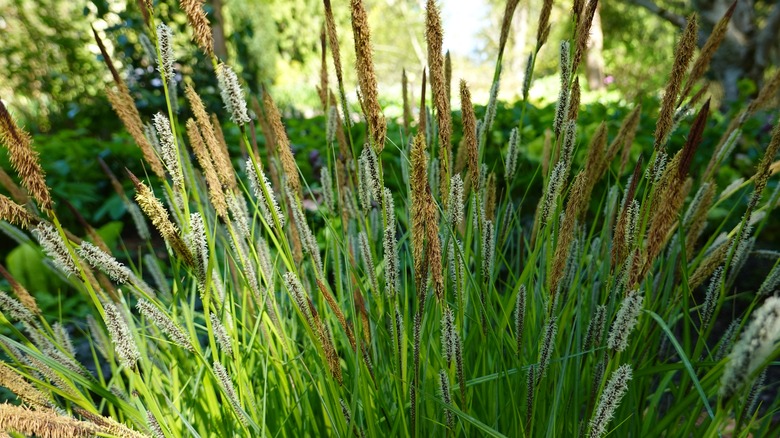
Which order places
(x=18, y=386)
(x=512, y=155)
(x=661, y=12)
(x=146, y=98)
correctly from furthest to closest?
(x=661, y=12) → (x=146, y=98) → (x=512, y=155) → (x=18, y=386)

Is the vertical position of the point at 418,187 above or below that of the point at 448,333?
above

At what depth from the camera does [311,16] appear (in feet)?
59.3

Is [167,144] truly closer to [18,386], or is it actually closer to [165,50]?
[165,50]

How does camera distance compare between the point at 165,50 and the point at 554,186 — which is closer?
the point at 165,50

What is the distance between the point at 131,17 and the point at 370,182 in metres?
4.36

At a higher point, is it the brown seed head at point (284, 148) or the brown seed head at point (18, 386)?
the brown seed head at point (284, 148)

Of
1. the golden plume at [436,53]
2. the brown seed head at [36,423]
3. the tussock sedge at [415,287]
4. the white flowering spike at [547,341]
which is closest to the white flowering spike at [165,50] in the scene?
the tussock sedge at [415,287]

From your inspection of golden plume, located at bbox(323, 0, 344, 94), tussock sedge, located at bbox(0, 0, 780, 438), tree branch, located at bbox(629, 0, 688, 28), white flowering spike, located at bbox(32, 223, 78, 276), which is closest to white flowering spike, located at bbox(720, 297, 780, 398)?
tussock sedge, located at bbox(0, 0, 780, 438)

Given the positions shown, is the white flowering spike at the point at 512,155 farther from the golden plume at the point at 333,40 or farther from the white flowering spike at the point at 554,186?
the golden plume at the point at 333,40

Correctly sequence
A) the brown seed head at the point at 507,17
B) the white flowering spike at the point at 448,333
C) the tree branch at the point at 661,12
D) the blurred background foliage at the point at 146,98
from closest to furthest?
the white flowering spike at the point at 448,333
the brown seed head at the point at 507,17
the blurred background foliage at the point at 146,98
the tree branch at the point at 661,12

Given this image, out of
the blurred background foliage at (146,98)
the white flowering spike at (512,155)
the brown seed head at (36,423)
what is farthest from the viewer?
the blurred background foliage at (146,98)

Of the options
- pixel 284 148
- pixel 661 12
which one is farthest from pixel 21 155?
pixel 661 12

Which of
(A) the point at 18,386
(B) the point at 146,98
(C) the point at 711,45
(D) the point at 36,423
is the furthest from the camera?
(B) the point at 146,98

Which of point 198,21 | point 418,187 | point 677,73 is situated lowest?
point 418,187
